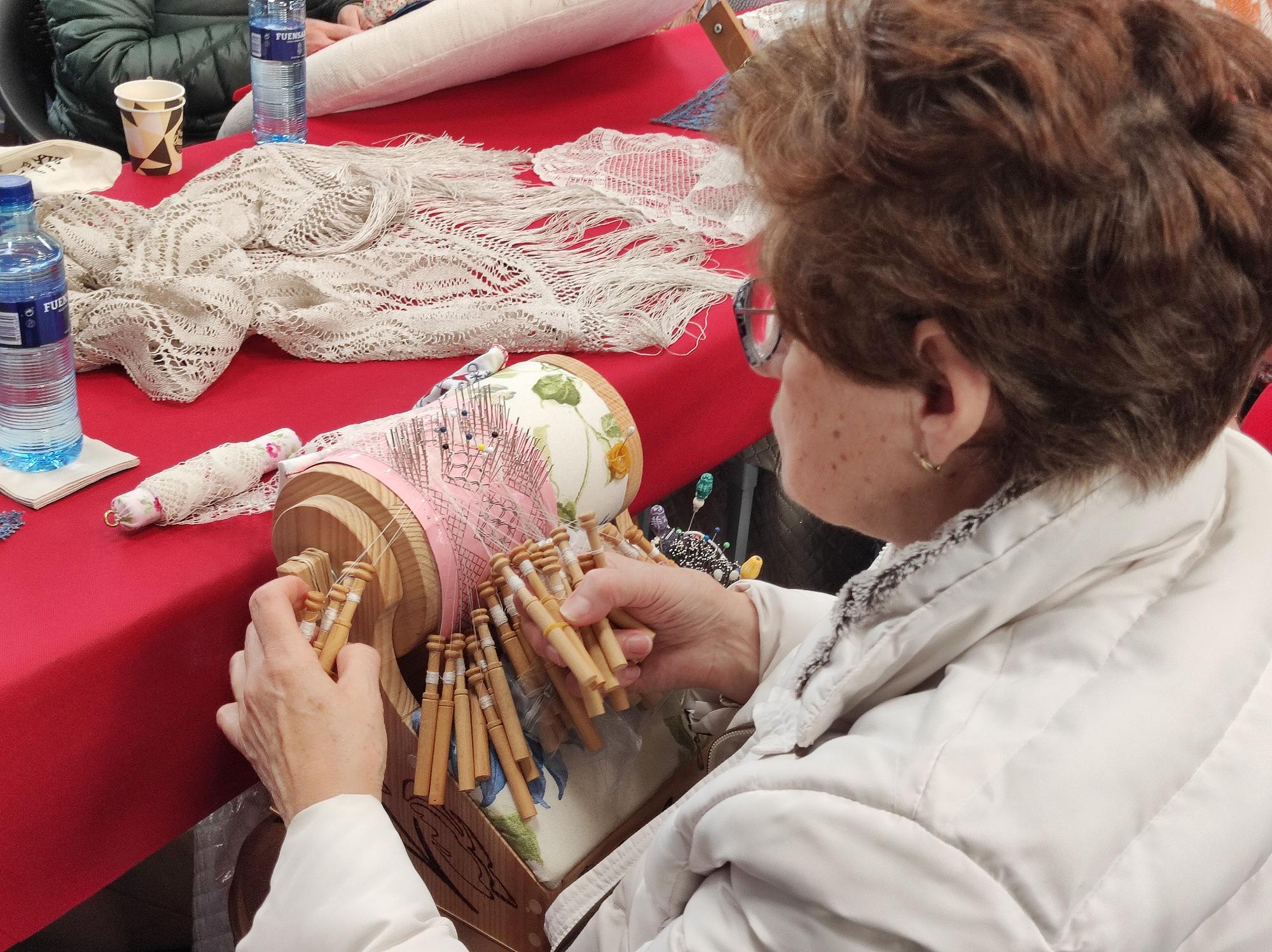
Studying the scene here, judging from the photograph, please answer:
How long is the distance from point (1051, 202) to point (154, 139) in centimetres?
135

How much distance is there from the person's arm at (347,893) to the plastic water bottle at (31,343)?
0.44 meters

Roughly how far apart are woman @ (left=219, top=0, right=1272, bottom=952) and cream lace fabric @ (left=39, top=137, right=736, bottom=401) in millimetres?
587

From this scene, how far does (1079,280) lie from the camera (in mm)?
571

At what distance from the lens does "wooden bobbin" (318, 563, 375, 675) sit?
82 cm

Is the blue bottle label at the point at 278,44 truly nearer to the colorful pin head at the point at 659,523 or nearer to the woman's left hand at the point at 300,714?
the colorful pin head at the point at 659,523

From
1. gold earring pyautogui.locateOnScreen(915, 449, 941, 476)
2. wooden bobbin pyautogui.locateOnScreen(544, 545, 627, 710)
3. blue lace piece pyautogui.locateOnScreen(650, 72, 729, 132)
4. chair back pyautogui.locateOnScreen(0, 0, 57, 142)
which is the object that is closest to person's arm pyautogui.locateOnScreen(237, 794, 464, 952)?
wooden bobbin pyautogui.locateOnScreen(544, 545, 627, 710)

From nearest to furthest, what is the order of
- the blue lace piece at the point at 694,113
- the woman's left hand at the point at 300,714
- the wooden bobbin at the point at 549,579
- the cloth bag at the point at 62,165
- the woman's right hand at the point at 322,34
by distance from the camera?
the woman's left hand at the point at 300,714
the wooden bobbin at the point at 549,579
the cloth bag at the point at 62,165
the blue lace piece at the point at 694,113
the woman's right hand at the point at 322,34

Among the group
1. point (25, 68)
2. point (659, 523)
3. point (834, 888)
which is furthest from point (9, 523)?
point (25, 68)

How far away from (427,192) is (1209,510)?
1151mm

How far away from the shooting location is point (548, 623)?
34.0 inches

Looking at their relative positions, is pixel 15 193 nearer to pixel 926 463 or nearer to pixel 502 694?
pixel 502 694

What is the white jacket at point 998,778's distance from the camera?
554 mm

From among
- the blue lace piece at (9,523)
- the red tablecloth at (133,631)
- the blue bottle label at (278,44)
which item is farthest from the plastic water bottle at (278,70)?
the blue lace piece at (9,523)

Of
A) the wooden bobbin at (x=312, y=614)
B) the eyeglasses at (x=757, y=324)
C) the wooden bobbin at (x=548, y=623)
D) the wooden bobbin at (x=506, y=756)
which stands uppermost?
the eyeglasses at (x=757, y=324)
